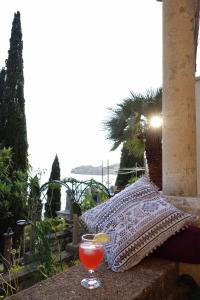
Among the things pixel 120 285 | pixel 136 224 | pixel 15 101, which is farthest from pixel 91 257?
pixel 15 101

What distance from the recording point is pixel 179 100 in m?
1.74

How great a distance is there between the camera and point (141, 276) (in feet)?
3.84

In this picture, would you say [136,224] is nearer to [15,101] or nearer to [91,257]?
[91,257]

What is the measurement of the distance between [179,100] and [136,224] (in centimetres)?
78

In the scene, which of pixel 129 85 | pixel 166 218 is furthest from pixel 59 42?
pixel 166 218

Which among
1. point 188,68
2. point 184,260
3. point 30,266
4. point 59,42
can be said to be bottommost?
point 30,266

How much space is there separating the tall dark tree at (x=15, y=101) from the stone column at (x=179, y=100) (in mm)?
8604

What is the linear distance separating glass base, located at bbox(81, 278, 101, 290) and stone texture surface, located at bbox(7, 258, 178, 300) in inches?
0.7

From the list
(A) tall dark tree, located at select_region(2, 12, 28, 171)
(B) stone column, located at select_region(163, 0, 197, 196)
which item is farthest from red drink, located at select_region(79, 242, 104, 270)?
(A) tall dark tree, located at select_region(2, 12, 28, 171)

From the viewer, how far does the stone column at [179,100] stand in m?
1.71

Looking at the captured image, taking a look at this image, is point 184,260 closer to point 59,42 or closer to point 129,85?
point 129,85

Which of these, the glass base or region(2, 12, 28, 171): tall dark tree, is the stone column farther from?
region(2, 12, 28, 171): tall dark tree

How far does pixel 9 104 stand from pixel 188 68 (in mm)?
9186

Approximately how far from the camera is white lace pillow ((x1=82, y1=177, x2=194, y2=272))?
4.10 ft
